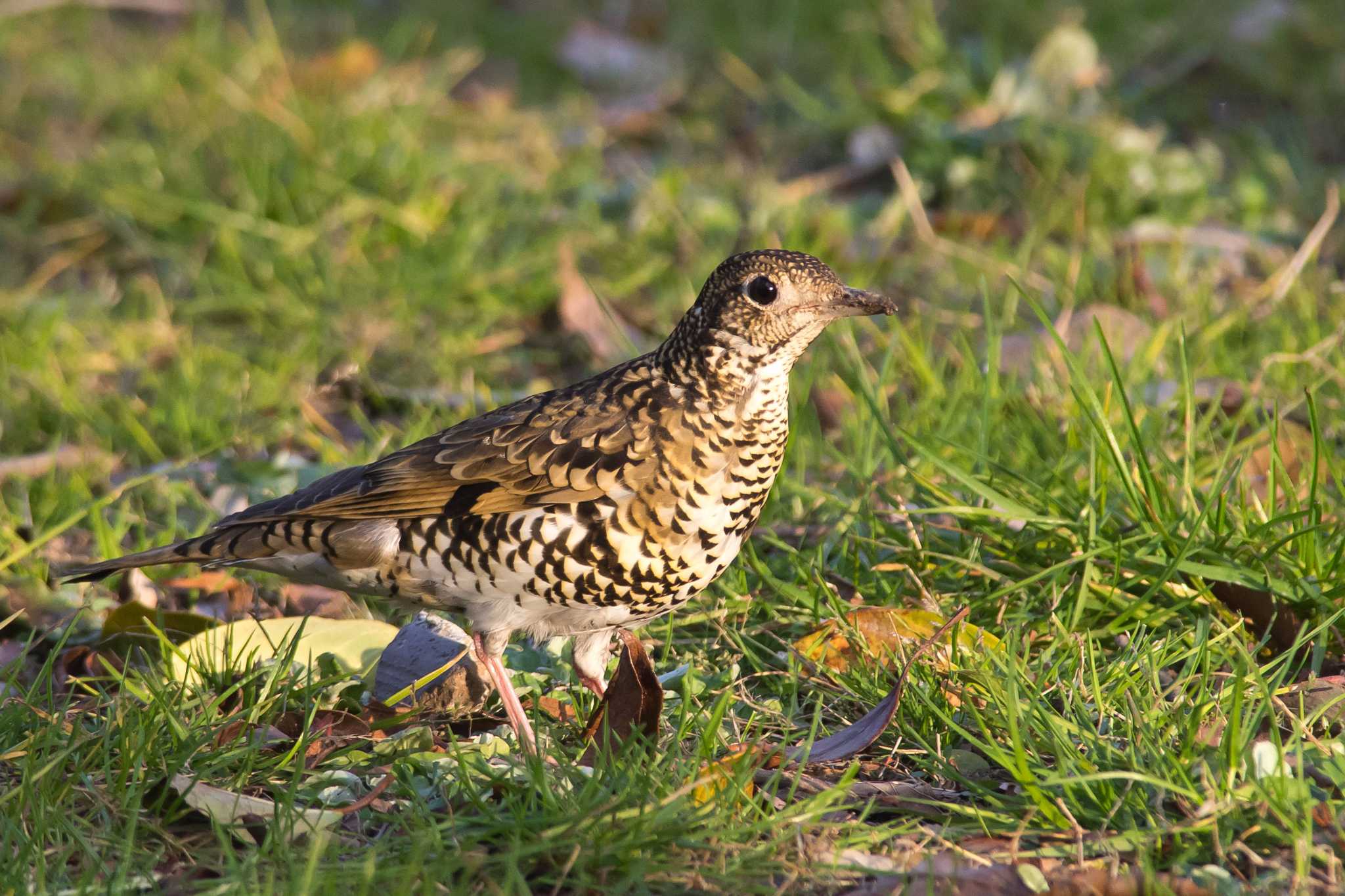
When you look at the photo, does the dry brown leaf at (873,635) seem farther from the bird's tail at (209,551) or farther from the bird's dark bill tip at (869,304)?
the bird's tail at (209,551)

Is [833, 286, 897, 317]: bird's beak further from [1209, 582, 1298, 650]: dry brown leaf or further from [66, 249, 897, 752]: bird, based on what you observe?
[1209, 582, 1298, 650]: dry brown leaf

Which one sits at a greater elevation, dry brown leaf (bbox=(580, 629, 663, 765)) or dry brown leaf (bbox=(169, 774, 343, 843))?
dry brown leaf (bbox=(580, 629, 663, 765))

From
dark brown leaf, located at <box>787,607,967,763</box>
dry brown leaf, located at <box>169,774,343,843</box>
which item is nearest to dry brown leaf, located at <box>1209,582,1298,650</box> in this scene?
dark brown leaf, located at <box>787,607,967,763</box>

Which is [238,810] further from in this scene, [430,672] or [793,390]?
[793,390]

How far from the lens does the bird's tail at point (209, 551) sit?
4168mm

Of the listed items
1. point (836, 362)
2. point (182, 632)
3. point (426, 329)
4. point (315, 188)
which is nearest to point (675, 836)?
point (182, 632)

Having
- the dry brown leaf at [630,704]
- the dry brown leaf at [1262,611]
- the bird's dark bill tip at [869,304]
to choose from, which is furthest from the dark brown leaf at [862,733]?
the dry brown leaf at [1262,611]

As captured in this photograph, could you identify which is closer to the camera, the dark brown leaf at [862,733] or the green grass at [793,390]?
the green grass at [793,390]

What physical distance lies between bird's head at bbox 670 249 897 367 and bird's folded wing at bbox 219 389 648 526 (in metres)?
0.34

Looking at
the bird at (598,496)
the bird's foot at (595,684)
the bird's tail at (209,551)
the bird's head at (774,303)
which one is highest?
the bird's head at (774,303)

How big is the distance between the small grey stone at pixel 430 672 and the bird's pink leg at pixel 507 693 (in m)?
0.06

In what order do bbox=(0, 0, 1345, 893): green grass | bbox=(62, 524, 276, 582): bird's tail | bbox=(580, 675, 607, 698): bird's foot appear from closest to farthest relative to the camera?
1. bbox=(0, 0, 1345, 893): green grass
2. bbox=(580, 675, 607, 698): bird's foot
3. bbox=(62, 524, 276, 582): bird's tail

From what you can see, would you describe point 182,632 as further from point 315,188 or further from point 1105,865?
point 315,188

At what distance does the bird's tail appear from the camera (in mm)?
4168
